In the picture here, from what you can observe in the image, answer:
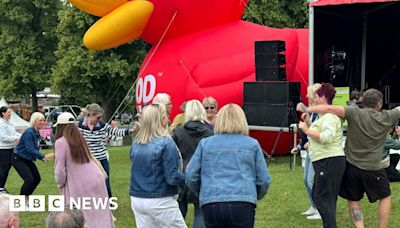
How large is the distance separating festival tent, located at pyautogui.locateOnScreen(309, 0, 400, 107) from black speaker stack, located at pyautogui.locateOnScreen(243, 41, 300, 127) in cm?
286

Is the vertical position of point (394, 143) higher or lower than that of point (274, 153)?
higher

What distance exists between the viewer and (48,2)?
26.2 metres

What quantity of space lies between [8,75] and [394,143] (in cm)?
2217

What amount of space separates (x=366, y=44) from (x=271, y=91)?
17.3 ft

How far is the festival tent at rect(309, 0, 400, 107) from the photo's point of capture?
1402cm

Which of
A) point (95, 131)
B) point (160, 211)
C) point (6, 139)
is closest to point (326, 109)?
point (160, 211)

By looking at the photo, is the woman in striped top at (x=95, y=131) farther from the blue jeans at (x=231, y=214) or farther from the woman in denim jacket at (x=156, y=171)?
the blue jeans at (x=231, y=214)

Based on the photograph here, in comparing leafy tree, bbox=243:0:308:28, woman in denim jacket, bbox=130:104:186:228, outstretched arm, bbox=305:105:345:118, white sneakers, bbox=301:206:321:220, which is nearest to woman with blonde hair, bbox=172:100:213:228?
woman in denim jacket, bbox=130:104:186:228

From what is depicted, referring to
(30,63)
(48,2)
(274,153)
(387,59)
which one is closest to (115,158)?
(274,153)

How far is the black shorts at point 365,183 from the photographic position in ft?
16.9

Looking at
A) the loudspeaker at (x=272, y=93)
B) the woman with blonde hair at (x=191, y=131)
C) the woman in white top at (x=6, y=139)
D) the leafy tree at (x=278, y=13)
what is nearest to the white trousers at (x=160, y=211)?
the woman with blonde hair at (x=191, y=131)

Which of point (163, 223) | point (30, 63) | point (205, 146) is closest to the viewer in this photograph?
point (205, 146)

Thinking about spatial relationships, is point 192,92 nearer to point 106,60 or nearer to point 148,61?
point 148,61

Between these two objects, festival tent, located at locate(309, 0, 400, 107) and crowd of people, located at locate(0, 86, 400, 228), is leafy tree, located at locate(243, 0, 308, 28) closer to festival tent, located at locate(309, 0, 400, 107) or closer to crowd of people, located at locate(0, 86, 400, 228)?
festival tent, located at locate(309, 0, 400, 107)
